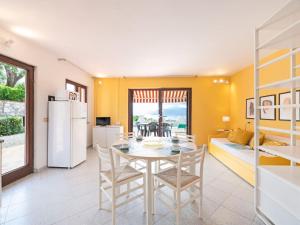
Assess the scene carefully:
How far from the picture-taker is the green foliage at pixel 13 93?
117 inches

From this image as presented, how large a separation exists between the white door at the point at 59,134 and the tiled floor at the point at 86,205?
499 millimetres

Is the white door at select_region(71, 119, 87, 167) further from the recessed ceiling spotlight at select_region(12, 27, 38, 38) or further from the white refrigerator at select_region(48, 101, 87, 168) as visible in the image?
the recessed ceiling spotlight at select_region(12, 27, 38, 38)

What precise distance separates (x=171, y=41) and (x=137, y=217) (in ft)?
9.74

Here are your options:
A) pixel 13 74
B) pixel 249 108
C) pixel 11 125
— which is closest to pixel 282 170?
pixel 249 108

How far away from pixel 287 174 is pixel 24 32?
4.24 meters

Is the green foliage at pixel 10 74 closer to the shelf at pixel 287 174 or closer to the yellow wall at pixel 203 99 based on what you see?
the yellow wall at pixel 203 99

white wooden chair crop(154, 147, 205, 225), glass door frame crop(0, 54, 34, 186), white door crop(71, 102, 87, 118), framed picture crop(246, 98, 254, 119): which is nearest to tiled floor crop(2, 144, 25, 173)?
glass door frame crop(0, 54, 34, 186)

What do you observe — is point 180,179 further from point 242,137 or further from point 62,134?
point 242,137

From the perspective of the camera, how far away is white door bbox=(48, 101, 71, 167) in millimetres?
3754

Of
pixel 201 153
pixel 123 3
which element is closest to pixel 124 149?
pixel 201 153

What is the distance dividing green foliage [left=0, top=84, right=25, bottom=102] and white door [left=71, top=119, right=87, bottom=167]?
42.5 inches

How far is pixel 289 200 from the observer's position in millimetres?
1527

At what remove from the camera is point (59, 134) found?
12.4 feet

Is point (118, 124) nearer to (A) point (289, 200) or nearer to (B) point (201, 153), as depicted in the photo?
(B) point (201, 153)
